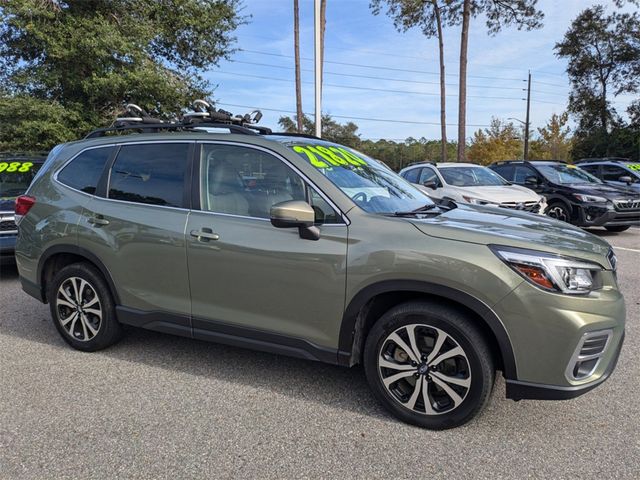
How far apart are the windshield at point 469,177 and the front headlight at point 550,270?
7196mm

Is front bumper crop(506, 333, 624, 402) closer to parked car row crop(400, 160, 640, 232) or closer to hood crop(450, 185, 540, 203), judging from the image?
parked car row crop(400, 160, 640, 232)

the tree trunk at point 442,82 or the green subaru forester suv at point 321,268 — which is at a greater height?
the tree trunk at point 442,82

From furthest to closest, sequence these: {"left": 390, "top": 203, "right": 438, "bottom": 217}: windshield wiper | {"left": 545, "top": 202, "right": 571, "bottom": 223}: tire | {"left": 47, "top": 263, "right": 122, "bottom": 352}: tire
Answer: {"left": 545, "top": 202, "right": 571, "bottom": 223}: tire < {"left": 47, "top": 263, "right": 122, "bottom": 352}: tire < {"left": 390, "top": 203, "right": 438, "bottom": 217}: windshield wiper

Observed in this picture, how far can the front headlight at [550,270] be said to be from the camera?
8.41ft

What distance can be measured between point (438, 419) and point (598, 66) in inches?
1494

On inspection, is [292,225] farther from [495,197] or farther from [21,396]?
[495,197]

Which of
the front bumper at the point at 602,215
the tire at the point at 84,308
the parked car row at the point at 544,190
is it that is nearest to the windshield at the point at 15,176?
the tire at the point at 84,308

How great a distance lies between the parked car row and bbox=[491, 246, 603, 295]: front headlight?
6212 millimetres

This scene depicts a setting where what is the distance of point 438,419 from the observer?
282 centimetres

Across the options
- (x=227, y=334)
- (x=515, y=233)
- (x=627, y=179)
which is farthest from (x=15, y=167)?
(x=627, y=179)

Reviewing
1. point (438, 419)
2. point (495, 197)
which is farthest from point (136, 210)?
point (495, 197)

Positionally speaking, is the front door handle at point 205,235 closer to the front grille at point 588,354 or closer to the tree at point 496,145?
the front grille at point 588,354

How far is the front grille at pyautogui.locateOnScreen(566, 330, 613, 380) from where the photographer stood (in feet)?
8.37

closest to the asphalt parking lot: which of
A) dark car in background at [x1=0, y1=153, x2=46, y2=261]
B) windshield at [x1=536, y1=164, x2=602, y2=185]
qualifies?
dark car in background at [x1=0, y1=153, x2=46, y2=261]
